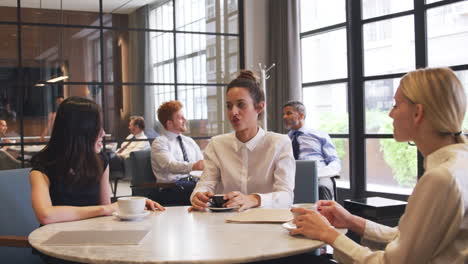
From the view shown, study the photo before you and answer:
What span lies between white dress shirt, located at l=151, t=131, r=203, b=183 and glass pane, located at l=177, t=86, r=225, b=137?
194 centimetres

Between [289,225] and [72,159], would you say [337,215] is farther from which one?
[72,159]

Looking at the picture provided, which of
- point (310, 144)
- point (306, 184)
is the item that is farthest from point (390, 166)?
point (306, 184)

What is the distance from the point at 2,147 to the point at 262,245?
482 centimetres

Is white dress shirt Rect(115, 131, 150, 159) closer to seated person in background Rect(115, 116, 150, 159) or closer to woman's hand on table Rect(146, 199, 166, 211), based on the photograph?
seated person in background Rect(115, 116, 150, 159)

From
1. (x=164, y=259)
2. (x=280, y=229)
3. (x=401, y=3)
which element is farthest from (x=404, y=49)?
(x=164, y=259)

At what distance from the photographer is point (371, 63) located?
19.3 ft

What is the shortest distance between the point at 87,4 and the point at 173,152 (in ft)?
8.44

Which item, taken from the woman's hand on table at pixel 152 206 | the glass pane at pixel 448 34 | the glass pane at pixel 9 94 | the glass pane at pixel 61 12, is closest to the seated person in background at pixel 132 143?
the glass pane at pixel 9 94

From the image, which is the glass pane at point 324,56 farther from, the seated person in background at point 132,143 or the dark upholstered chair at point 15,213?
the dark upholstered chair at point 15,213

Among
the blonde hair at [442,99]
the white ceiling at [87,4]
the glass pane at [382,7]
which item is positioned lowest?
the blonde hair at [442,99]

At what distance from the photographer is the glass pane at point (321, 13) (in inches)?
243

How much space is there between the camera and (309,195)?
9.05ft

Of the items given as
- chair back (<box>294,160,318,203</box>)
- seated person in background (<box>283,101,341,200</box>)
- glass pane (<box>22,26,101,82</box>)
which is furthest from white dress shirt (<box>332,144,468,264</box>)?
glass pane (<box>22,26,101,82</box>)

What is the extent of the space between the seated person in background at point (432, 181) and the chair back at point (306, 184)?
51.8 inches
